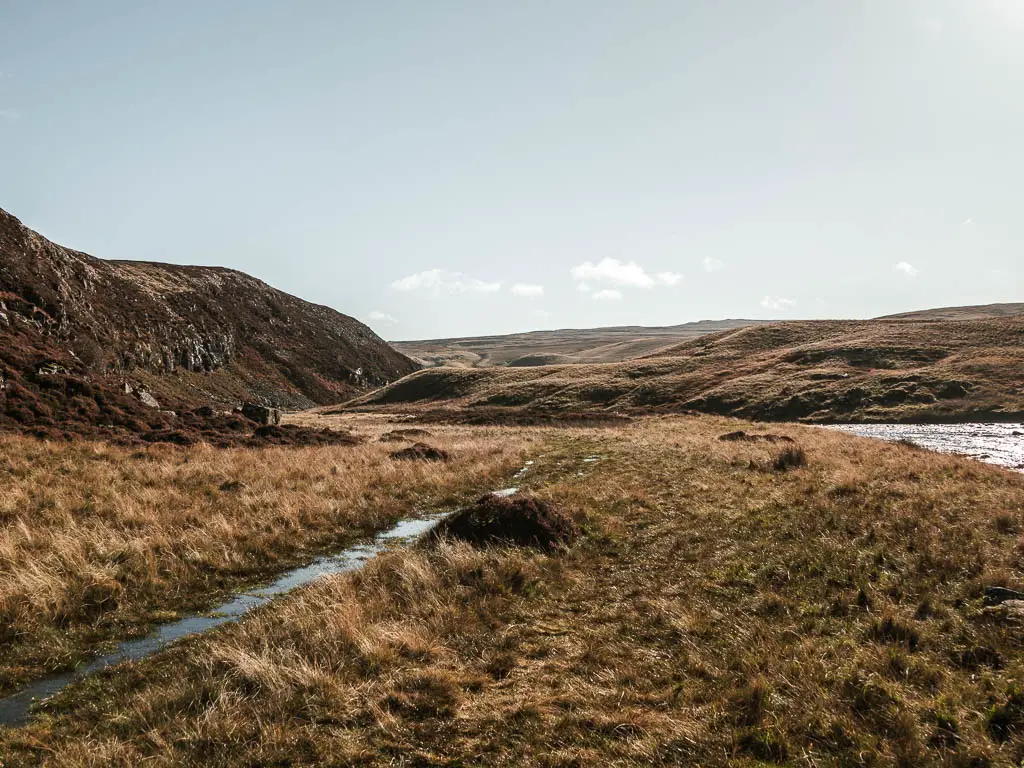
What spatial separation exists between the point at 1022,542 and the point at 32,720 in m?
14.6

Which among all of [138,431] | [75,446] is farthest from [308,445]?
[75,446]

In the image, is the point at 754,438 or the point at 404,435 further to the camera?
the point at 404,435

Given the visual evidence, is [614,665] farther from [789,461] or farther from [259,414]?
[259,414]

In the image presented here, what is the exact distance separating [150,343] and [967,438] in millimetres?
77470

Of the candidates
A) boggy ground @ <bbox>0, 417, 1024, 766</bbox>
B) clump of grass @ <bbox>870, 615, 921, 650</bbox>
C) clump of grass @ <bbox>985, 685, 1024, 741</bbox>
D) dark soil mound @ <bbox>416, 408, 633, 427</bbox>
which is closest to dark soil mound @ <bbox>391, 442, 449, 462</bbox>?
boggy ground @ <bbox>0, 417, 1024, 766</bbox>

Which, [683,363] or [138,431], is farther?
[683,363]

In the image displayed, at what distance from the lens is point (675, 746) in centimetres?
512

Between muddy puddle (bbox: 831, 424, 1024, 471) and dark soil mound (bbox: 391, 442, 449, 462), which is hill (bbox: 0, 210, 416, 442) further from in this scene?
muddy puddle (bbox: 831, 424, 1024, 471)

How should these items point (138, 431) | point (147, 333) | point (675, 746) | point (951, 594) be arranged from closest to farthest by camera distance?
point (675, 746), point (951, 594), point (138, 431), point (147, 333)

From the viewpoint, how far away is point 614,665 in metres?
6.70

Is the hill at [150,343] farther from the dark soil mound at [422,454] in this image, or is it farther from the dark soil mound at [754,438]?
the dark soil mound at [754,438]

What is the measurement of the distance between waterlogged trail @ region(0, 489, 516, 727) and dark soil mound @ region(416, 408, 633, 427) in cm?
3491

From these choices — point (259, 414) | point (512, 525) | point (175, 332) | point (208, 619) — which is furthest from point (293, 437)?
point (175, 332)

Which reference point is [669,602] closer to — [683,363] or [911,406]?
[911,406]
